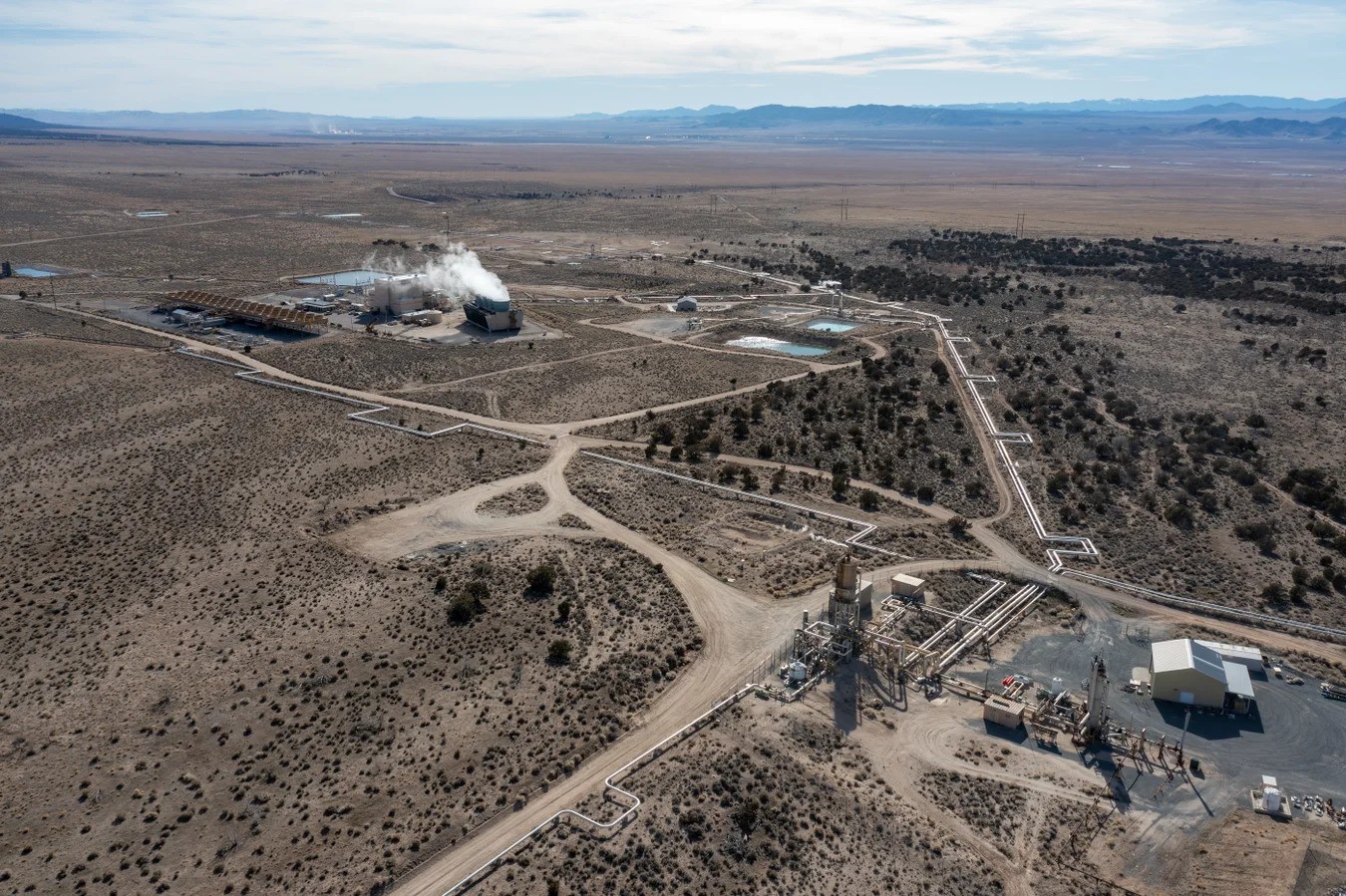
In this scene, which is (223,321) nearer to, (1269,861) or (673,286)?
(673,286)

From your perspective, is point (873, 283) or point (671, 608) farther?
→ point (873, 283)

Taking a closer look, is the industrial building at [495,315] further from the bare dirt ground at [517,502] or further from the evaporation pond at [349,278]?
the bare dirt ground at [517,502]

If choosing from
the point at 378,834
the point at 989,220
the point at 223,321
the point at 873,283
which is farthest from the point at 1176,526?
the point at 989,220

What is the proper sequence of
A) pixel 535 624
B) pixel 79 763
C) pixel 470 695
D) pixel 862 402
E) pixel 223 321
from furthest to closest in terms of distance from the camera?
1. pixel 223 321
2. pixel 862 402
3. pixel 535 624
4. pixel 470 695
5. pixel 79 763

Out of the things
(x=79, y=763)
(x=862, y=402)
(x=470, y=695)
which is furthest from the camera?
(x=862, y=402)

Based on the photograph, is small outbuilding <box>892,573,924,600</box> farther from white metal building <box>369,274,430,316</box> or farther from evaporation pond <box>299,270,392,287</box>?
evaporation pond <box>299,270,392,287</box>

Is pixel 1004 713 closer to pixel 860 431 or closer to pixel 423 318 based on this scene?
pixel 860 431
